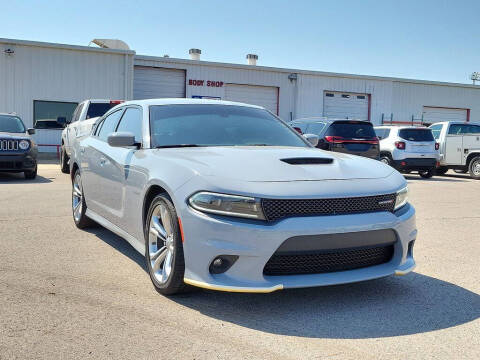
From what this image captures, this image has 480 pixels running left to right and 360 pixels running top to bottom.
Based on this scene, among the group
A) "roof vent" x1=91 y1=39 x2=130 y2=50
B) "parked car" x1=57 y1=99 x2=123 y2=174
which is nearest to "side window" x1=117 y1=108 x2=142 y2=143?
"parked car" x1=57 y1=99 x2=123 y2=174

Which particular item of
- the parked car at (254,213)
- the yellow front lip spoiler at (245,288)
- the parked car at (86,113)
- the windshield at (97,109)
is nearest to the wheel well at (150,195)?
the parked car at (254,213)

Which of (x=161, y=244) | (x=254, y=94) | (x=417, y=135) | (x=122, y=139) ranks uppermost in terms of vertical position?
(x=254, y=94)

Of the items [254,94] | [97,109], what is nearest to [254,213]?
[97,109]

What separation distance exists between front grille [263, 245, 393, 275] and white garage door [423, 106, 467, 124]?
2968cm

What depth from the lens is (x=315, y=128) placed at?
1419 cm

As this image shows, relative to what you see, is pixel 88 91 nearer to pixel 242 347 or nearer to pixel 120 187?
pixel 120 187

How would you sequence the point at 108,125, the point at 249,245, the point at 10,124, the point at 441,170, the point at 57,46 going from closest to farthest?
the point at 249,245 < the point at 108,125 < the point at 10,124 < the point at 441,170 < the point at 57,46

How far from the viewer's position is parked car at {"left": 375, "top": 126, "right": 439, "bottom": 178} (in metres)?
15.6

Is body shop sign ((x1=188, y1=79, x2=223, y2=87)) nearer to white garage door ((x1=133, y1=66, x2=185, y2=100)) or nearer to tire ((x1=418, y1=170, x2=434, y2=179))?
white garage door ((x1=133, y1=66, x2=185, y2=100))

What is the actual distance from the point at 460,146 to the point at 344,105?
13096mm

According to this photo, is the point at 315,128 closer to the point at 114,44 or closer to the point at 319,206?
the point at 319,206

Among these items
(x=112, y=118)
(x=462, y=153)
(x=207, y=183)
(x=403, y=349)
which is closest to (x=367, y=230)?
(x=403, y=349)

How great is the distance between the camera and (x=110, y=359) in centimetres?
283

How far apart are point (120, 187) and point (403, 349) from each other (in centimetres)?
279
